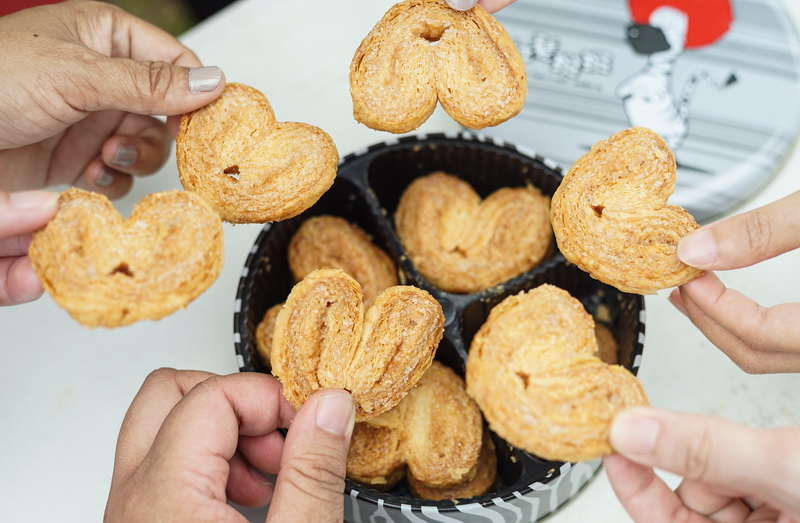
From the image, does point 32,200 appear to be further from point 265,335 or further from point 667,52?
point 667,52

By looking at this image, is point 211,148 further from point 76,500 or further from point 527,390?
point 76,500

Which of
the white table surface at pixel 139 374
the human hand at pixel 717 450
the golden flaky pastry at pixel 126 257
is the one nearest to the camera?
the human hand at pixel 717 450

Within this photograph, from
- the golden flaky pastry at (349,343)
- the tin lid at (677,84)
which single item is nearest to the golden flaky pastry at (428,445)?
the golden flaky pastry at (349,343)

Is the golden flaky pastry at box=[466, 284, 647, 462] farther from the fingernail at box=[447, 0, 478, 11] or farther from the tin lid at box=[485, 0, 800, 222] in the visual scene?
the tin lid at box=[485, 0, 800, 222]

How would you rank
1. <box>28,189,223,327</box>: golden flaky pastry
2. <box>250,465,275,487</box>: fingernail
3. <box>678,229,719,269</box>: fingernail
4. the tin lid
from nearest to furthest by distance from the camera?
<box>28,189,223,327</box>: golden flaky pastry
<box>678,229,719,269</box>: fingernail
<box>250,465,275,487</box>: fingernail
the tin lid

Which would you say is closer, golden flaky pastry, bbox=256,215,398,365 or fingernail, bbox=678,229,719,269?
fingernail, bbox=678,229,719,269

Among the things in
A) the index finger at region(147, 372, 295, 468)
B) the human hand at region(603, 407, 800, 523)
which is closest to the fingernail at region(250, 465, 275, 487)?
the index finger at region(147, 372, 295, 468)

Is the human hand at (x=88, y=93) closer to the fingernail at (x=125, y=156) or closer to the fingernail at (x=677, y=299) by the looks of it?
the fingernail at (x=125, y=156)
